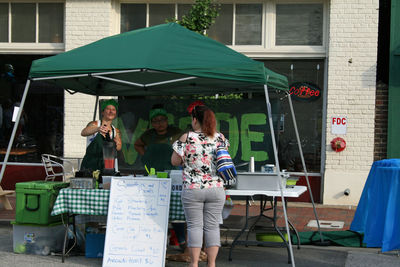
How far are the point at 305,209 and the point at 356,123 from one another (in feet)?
6.32

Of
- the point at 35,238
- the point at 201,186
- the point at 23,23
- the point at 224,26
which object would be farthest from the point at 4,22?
the point at 201,186

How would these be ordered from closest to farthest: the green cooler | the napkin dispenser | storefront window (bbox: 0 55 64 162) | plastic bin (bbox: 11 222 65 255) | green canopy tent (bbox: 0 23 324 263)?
green canopy tent (bbox: 0 23 324 263), the napkin dispenser, the green cooler, plastic bin (bbox: 11 222 65 255), storefront window (bbox: 0 55 64 162)

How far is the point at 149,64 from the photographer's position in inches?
245

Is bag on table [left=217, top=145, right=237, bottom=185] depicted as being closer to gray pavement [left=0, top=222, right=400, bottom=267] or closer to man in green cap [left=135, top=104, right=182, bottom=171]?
gray pavement [left=0, top=222, right=400, bottom=267]

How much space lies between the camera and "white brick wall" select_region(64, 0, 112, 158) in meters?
11.9

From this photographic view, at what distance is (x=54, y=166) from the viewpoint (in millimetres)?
12312

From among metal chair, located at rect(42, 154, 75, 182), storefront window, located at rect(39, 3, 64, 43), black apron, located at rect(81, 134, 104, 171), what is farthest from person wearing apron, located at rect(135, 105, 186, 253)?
storefront window, located at rect(39, 3, 64, 43)

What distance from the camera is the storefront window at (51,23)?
12273mm

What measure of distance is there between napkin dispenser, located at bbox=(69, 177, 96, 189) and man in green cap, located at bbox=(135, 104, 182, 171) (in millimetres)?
1576

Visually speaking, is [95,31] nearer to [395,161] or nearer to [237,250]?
[237,250]

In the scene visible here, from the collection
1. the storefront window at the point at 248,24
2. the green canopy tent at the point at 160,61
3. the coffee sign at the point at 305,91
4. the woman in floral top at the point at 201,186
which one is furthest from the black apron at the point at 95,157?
the coffee sign at the point at 305,91

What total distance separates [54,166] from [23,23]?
3.11m

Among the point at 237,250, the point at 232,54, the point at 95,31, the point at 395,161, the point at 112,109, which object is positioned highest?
the point at 95,31

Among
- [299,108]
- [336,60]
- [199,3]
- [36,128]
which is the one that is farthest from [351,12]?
[36,128]
